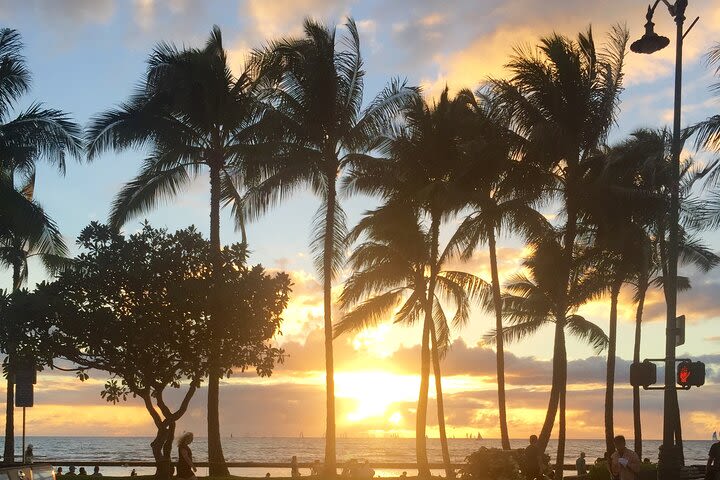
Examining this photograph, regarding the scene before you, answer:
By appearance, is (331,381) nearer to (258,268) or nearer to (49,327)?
(258,268)

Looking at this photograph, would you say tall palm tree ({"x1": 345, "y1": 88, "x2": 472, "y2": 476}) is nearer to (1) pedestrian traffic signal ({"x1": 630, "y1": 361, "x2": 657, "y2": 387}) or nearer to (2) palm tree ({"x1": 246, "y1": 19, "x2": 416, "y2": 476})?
(2) palm tree ({"x1": 246, "y1": 19, "x2": 416, "y2": 476})

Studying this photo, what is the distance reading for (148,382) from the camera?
29.3 metres

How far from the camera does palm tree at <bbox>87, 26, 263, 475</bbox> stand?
111ft

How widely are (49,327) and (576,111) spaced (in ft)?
58.1

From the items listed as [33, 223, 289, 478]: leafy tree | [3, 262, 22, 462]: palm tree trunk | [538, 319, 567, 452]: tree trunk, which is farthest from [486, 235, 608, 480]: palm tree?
[3, 262, 22, 462]: palm tree trunk

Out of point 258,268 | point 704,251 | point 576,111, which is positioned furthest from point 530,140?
point 704,251

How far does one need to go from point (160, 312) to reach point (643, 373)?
1506cm

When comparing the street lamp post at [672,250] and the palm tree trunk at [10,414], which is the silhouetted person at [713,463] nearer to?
the street lamp post at [672,250]

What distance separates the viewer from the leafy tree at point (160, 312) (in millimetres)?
28578

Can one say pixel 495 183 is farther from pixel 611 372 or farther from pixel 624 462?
pixel 624 462

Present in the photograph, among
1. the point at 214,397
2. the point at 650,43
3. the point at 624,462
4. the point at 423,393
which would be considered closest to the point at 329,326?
the point at 214,397

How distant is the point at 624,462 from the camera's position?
16.1m

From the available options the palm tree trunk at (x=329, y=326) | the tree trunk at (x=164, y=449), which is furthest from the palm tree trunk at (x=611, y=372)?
the tree trunk at (x=164, y=449)

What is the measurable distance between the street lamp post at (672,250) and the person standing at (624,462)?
3.47 meters
